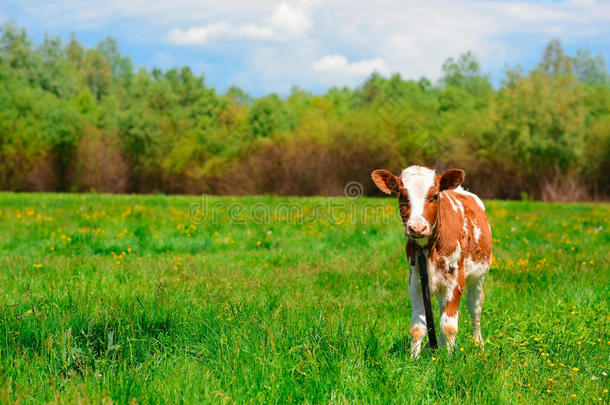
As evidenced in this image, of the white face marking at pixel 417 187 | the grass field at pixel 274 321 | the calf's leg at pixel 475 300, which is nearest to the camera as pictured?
the grass field at pixel 274 321

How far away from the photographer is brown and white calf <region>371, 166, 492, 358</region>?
4.25 m

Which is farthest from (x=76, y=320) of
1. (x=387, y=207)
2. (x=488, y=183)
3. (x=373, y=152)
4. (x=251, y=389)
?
(x=488, y=183)

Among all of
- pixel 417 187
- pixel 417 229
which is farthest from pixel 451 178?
pixel 417 229

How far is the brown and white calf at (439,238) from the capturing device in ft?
13.9

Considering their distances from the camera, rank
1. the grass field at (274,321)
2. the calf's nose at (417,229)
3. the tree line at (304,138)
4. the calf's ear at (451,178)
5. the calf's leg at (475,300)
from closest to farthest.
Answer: the grass field at (274,321), the calf's nose at (417,229), the calf's ear at (451,178), the calf's leg at (475,300), the tree line at (304,138)

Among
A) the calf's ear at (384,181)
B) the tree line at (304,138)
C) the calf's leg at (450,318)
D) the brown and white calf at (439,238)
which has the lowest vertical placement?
the calf's leg at (450,318)

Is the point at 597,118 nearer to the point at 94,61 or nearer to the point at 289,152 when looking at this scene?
the point at 289,152

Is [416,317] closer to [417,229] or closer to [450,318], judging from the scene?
[450,318]

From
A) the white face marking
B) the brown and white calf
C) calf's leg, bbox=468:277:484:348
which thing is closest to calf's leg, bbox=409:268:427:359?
the brown and white calf

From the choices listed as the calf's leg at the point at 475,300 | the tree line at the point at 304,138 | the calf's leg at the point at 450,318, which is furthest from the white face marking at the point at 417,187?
the tree line at the point at 304,138

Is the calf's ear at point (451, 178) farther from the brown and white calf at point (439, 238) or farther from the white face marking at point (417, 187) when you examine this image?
the white face marking at point (417, 187)

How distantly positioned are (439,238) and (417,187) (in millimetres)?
622

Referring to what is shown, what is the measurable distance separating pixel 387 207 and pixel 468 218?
1041cm

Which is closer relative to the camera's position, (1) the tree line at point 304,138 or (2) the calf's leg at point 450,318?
(2) the calf's leg at point 450,318
